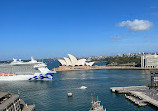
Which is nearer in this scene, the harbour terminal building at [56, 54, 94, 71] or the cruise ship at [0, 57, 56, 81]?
the cruise ship at [0, 57, 56, 81]

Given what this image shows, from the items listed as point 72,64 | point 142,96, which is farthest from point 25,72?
point 72,64

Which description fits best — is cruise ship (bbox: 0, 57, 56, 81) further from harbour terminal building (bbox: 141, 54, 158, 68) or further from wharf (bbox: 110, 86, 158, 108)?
harbour terminal building (bbox: 141, 54, 158, 68)

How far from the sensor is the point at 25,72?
42719mm

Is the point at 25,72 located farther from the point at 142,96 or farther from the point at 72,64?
the point at 72,64

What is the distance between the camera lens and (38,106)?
20391 mm

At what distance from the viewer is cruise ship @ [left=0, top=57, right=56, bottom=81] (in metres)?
40.5

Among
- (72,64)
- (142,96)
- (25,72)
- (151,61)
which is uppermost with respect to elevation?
(151,61)

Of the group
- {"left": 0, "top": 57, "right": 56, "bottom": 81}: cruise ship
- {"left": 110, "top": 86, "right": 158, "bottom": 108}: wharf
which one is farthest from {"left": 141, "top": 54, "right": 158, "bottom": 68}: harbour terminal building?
{"left": 110, "top": 86, "right": 158, "bottom": 108}: wharf

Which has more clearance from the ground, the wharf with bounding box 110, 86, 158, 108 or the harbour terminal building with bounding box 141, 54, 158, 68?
the harbour terminal building with bounding box 141, 54, 158, 68

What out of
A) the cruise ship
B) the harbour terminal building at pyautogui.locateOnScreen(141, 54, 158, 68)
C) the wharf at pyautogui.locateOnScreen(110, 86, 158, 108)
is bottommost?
the wharf at pyautogui.locateOnScreen(110, 86, 158, 108)

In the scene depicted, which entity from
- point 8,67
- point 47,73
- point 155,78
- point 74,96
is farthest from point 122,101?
point 8,67

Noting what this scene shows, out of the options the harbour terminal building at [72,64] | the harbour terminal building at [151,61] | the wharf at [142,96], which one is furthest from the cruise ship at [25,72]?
the harbour terminal building at [151,61]

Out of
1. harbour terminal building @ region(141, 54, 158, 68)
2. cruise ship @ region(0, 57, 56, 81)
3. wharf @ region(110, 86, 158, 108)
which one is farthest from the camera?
harbour terminal building @ region(141, 54, 158, 68)

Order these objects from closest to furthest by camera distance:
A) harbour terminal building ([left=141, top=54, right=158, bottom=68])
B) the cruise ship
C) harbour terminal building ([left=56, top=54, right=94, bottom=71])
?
the cruise ship → harbour terminal building ([left=141, top=54, right=158, bottom=68]) → harbour terminal building ([left=56, top=54, right=94, bottom=71])
